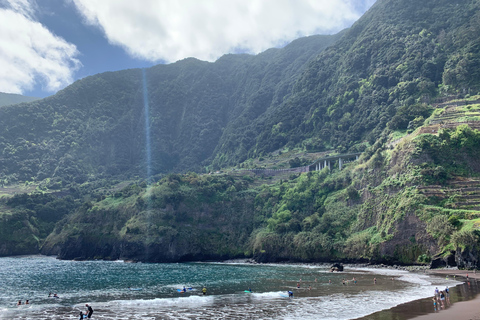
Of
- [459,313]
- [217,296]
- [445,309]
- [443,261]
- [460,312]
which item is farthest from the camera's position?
[443,261]

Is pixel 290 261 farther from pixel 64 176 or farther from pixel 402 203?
pixel 64 176

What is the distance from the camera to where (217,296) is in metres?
44.8

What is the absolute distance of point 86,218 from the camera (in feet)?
400

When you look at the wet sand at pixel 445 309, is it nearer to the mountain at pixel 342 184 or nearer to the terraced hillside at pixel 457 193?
the mountain at pixel 342 184

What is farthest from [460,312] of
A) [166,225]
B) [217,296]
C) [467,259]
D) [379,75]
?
[379,75]

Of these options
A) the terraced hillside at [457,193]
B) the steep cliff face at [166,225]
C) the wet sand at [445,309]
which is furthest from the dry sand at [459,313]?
the steep cliff face at [166,225]

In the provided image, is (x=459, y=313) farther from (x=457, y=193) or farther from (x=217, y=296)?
(x=457, y=193)

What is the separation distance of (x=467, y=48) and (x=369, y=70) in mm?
45440

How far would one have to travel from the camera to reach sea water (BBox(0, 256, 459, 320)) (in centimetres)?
3488

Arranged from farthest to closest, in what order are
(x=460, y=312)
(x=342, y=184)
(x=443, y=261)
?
(x=342, y=184)
(x=443, y=261)
(x=460, y=312)

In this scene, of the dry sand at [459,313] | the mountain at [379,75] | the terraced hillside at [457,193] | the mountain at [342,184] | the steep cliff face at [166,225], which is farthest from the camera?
the mountain at [379,75]

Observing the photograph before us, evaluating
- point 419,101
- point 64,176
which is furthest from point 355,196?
point 64,176

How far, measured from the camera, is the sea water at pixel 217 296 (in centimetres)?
3488

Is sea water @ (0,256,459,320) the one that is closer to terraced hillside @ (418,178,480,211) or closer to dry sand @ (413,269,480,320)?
dry sand @ (413,269,480,320)
